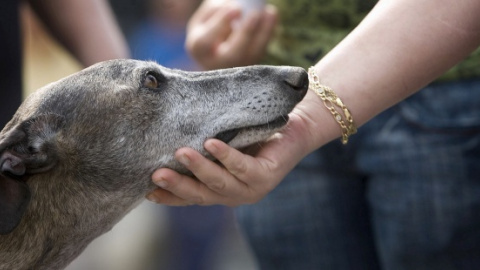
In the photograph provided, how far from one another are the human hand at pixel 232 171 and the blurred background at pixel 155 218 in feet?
7.56

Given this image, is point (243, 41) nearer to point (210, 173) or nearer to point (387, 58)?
point (387, 58)

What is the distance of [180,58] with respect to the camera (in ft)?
16.5

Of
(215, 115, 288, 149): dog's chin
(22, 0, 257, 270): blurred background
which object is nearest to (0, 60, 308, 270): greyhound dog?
(215, 115, 288, 149): dog's chin

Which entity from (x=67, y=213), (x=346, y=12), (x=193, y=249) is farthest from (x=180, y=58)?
(x=67, y=213)

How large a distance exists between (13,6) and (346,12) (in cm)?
135

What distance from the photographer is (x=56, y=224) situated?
8.52 ft

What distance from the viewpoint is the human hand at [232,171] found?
94.2 inches

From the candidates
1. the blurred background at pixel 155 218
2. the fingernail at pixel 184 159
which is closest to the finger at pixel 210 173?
the fingernail at pixel 184 159

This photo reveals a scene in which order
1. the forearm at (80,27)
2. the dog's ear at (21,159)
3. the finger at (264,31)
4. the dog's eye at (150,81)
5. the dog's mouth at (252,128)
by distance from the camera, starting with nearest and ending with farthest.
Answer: the dog's ear at (21,159)
the dog's mouth at (252,128)
the dog's eye at (150,81)
the finger at (264,31)
the forearm at (80,27)

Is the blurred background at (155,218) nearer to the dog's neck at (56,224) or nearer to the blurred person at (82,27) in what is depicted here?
the blurred person at (82,27)

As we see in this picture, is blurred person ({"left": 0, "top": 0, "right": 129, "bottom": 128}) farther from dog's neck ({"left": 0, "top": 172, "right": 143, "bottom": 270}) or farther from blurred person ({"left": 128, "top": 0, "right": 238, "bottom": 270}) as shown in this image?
blurred person ({"left": 128, "top": 0, "right": 238, "bottom": 270})

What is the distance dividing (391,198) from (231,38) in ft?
3.09

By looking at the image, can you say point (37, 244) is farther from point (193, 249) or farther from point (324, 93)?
point (193, 249)

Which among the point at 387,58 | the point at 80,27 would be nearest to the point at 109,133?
the point at 387,58
